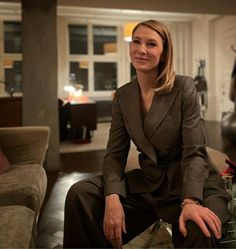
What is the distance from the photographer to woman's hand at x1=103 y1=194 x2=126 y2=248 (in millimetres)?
1188

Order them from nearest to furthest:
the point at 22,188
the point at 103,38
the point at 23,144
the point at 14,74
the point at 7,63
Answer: the point at 22,188 → the point at 23,144 → the point at 7,63 → the point at 14,74 → the point at 103,38

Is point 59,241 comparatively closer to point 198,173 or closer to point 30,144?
point 30,144

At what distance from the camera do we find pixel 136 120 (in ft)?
4.32

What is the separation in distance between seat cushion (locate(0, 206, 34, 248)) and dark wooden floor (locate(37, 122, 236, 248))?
2.34 feet

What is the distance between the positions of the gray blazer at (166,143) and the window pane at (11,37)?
7.53 meters

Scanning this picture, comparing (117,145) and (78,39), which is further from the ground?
(78,39)

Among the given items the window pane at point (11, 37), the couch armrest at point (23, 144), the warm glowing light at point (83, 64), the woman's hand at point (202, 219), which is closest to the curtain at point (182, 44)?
the warm glowing light at point (83, 64)

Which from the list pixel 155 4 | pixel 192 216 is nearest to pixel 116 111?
pixel 192 216

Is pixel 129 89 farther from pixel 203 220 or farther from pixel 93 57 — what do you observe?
pixel 93 57

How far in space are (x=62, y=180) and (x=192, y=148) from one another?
241 cm

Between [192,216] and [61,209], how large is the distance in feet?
5.71

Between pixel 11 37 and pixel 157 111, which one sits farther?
pixel 11 37

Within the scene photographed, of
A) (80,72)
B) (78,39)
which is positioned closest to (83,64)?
(80,72)

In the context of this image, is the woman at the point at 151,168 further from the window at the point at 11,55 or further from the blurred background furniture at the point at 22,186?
the window at the point at 11,55
